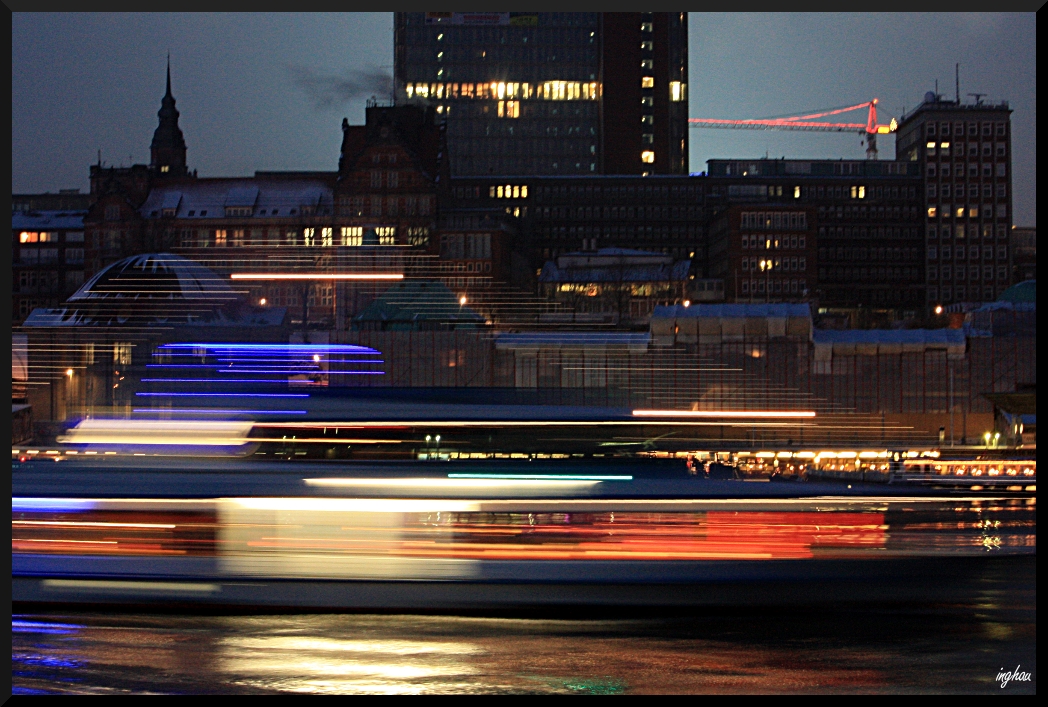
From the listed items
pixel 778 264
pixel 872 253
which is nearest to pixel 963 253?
pixel 872 253

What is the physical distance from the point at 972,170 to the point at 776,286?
19.3m

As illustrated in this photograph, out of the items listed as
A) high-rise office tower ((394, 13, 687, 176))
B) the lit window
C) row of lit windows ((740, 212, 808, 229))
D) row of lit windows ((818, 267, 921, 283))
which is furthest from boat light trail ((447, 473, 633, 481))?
high-rise office tower ((394, 13, 687, 176))

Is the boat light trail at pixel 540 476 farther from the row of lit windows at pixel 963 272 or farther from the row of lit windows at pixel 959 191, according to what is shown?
the row of lit windows at pixel 959 191

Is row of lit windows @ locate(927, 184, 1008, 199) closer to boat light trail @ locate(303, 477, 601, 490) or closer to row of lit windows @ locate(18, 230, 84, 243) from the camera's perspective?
row of lit windows @ locate(18, 230, 84, 243)

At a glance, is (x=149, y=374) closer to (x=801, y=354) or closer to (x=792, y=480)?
(x=792, y=480)

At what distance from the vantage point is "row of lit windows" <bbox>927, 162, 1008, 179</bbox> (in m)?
74.0

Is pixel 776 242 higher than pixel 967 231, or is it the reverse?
pixel 967 231

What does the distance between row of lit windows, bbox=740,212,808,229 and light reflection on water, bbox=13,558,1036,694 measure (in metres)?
60.1

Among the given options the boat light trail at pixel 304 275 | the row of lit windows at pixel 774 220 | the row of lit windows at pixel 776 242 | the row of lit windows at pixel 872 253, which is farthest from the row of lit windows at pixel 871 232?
the boat light trail at pixel 304 275

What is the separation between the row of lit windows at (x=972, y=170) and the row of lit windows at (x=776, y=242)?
14849mm

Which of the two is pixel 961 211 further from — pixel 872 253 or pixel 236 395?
pixel 236 395

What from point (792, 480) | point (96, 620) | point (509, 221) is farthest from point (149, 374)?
point (509, 221)

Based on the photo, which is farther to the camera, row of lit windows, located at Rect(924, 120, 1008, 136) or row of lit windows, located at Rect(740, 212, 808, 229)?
row of lit windows, located at Rect(924, 120, 1008, 136)

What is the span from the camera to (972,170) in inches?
2960
